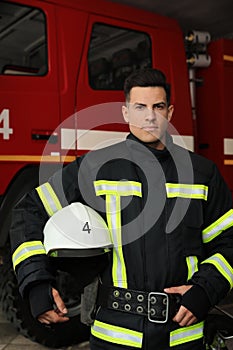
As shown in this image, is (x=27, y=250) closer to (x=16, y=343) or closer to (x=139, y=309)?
(x=139, y=309)

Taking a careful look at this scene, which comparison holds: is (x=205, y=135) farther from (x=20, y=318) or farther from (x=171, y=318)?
(x=171, y=318)

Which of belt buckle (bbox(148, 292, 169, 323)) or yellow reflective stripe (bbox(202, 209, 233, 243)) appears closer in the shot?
belt buckle (bbox(148, 292, 169, 323))

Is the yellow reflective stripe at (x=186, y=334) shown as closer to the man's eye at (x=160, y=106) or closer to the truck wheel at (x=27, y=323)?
the man's eye at (x=160, y=106)

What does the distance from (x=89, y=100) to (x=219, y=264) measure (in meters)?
1.91

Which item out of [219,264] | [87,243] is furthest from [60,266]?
[219,264]

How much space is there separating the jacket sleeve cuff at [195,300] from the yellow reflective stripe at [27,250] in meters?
0.46

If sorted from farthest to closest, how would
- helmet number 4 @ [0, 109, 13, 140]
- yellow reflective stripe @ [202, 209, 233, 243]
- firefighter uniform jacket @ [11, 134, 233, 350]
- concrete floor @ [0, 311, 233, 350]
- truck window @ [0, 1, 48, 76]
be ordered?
concrete floor @ [0, 311, 233, 350] → truck window @ [0, 1, 48, 76] → helmet number 4 @ [0, 109, 13, 140] → yellow reflective stripe @ [202, 209, 233, 243] → firefighter uniform jacket @ [11, 134, 233, 350]

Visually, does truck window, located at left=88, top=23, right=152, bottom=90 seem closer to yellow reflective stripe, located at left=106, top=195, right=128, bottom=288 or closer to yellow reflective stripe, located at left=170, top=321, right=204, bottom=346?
yellow reflective stripe, located at left=106, top=195, right=128, bottom=288

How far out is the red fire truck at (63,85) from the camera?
10.2ft

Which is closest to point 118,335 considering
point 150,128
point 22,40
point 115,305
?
point 115,305

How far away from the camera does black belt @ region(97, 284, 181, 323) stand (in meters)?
1.60

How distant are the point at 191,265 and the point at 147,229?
0.19 meters

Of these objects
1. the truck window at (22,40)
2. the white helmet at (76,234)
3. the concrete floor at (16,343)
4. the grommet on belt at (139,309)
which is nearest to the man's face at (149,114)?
the white helmet at (76,234)

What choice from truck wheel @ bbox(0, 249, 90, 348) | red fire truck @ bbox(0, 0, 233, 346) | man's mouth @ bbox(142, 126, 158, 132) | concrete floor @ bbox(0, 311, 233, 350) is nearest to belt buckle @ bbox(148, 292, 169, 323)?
man's mouth @ bbox(142, 126, 158, 132)
